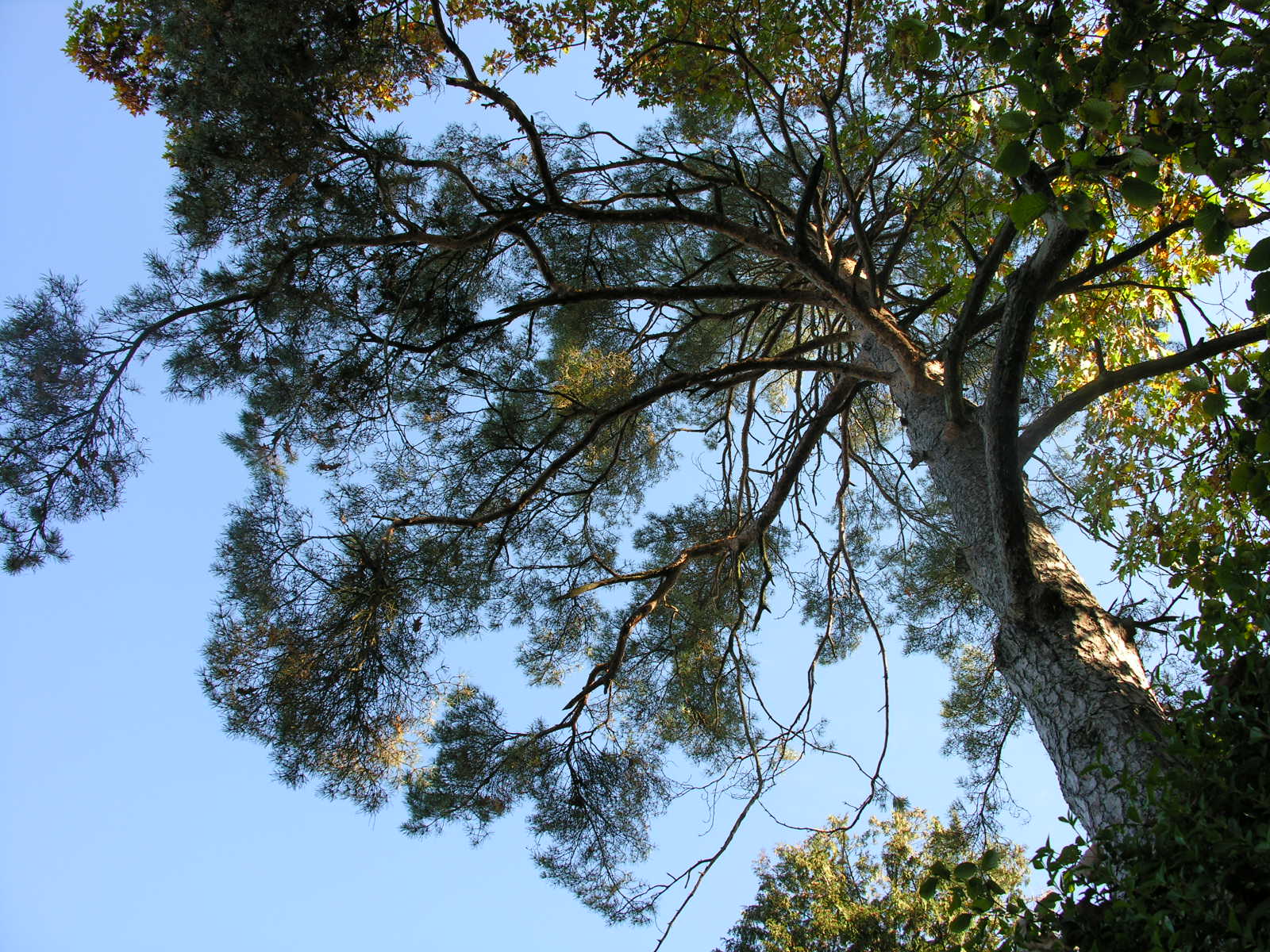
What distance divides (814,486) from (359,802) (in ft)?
12.1

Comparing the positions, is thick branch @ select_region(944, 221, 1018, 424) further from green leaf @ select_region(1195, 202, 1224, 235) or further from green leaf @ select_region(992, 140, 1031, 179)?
green leaf @ select_region(992, 140, 1031, 179)

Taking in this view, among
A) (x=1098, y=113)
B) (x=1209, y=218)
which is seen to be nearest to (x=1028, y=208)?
(x=1098, y=113)

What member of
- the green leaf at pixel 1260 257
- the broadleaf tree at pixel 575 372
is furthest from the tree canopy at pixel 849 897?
the green leaf at pixel 1260 257

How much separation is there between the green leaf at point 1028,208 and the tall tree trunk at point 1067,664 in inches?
45.4

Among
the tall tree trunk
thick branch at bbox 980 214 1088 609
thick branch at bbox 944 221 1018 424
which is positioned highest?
thick branch at bbox 944 221 1018 424

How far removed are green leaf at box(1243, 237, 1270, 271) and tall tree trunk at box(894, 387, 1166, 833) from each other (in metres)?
1.03

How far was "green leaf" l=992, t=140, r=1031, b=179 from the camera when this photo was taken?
4.27 ft

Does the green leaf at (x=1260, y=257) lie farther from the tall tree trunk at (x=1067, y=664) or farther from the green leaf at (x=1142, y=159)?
the tall tree trunk at (x=1067, y=664)

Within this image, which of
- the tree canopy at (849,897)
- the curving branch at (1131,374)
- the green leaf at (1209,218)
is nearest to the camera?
the green leaf at (1209,218)

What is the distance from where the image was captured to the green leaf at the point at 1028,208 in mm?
1319

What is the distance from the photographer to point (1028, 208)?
1329 millimetres

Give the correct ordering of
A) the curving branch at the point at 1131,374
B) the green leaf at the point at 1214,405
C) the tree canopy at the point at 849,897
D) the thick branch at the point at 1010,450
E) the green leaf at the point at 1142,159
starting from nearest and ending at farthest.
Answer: the green leaf at the point at 1142,159 < the green leaf at the point at 1214,405 < the curving branch at the point at 1131,374 < the thick branch at the point at 1010,450 < the tree canopy at the point at 849,897

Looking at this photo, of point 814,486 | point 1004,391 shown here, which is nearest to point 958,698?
point 814,486

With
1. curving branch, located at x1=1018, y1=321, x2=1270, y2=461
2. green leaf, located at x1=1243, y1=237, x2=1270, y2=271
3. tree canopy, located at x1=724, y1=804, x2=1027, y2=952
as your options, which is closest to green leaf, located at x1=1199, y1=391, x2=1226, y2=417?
green leaf, located at x1=1243, y1=237, x2=1270, y2=271
